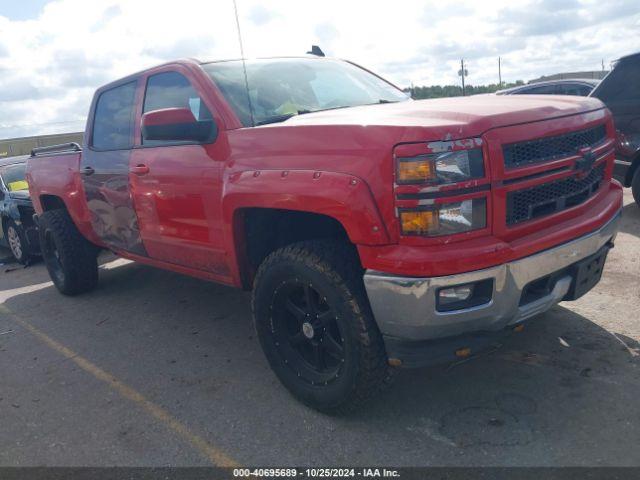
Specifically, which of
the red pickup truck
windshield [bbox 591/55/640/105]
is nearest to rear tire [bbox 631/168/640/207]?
windshield [bbox 591/55/640/105]

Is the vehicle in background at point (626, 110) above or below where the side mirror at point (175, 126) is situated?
below

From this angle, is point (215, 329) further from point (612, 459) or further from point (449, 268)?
point (612, 459)

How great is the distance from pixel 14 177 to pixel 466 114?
7786mm

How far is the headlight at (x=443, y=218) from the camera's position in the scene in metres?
2.48

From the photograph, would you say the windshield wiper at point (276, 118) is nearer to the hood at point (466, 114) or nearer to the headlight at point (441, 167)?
the hood at point (466, 114)

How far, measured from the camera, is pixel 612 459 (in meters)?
2.47

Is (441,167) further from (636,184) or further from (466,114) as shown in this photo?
(636,184)

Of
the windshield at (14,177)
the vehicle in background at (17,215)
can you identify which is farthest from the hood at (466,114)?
the windshield at (14,177)

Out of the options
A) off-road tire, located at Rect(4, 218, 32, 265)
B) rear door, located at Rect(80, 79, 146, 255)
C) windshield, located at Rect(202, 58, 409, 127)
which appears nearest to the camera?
windshield, located at Rect(202, 58, 409, 127)

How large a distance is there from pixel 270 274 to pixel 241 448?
2.88 ft

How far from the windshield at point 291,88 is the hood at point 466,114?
331mm

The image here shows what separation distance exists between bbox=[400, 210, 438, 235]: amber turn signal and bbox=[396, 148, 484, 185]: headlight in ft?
0.43

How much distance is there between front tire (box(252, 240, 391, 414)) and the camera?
2.75m

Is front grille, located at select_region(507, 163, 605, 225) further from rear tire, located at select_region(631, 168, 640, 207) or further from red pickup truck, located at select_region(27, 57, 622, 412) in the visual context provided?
rear tire, located at select_region(631, 168, 640, 207)
